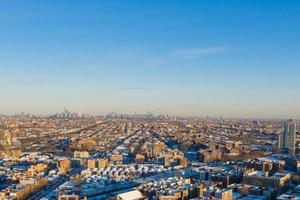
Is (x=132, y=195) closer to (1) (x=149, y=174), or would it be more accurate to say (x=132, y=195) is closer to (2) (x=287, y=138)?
(1) (x=149, y=174)

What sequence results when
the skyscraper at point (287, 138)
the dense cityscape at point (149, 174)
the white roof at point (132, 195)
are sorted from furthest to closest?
1. the skyscraper at point (287, 138)
2. the dense cityscape at point (149, 174)
3. the white roof at point (132, 195)

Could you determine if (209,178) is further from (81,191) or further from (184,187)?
(81,191)

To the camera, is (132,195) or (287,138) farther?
(287,138)

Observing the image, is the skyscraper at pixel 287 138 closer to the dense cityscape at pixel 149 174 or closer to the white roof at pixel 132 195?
the dense cityscape at pixel 149 174

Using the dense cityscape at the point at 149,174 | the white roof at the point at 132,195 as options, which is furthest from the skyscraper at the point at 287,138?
the white roof at the point at 132,195

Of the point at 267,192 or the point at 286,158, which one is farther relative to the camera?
the point at 286,158

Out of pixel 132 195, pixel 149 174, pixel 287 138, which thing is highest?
pixel 287 138

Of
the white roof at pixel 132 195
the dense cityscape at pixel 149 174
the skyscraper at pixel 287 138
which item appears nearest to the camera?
the white roof at pixel 132 195

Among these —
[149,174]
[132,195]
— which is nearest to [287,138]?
[149,174]

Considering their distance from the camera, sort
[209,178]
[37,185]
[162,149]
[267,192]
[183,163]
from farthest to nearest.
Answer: [162,149] < [183,163] < [209,178] < [37,185] < [267,192]

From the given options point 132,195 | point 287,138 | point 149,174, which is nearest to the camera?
point 132,195

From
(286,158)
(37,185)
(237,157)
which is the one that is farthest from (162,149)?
(37,185)
